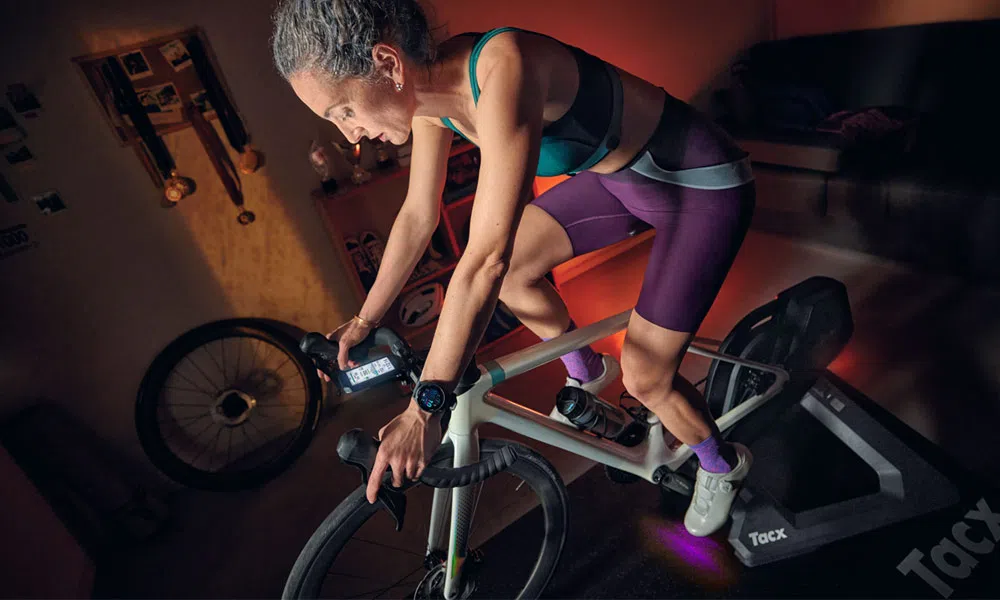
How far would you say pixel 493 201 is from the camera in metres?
0.87

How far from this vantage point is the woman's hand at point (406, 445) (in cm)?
87

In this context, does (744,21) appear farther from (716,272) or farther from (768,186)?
(716,272)

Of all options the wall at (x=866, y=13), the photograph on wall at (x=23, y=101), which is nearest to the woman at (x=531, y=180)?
the photograph on wall at (x=23, y=101)

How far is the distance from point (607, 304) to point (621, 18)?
1.53m

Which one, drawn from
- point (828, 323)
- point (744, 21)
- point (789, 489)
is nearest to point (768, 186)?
point (744, 21)

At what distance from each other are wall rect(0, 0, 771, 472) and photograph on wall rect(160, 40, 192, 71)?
5cm

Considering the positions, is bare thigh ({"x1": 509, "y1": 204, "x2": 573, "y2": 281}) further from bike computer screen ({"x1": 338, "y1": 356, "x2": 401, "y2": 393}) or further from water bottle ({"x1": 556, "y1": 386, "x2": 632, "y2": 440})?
bike computer screen ({"x1": 338, "y1": 356, "x2": 401, "y2": 393})

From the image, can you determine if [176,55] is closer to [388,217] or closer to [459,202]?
[388,217]

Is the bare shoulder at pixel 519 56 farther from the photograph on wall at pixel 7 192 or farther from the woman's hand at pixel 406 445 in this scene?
the photograph on wall at pixel 7 192

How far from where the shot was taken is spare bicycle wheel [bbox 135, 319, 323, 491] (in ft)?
7.36

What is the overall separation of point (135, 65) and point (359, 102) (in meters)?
1.57

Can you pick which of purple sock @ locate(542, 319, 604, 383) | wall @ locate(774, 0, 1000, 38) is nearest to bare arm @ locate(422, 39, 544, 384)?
purple sock @ locate(542, 319, 604, 383)

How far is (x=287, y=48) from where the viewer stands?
88 cm

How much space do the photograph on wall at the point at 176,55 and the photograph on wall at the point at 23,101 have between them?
0.43m
